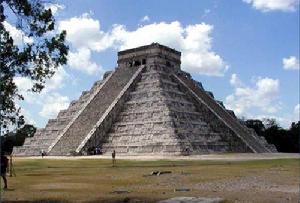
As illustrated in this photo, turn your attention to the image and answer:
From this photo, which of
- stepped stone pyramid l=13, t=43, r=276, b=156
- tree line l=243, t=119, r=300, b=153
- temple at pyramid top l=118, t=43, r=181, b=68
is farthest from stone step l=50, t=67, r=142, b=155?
tree line l=243, t=119, r=300, b=153

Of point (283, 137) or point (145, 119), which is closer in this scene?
point (145, 119)

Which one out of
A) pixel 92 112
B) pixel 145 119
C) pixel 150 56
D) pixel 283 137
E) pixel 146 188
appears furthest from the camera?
pixel 283 137

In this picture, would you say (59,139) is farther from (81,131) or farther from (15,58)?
(15,58)

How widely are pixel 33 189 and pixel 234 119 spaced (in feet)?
136

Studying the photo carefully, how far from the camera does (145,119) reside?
4831cm

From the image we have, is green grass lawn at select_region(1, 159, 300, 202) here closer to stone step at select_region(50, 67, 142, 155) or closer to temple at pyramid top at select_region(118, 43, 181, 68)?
stone step at select_region(50, 67, 142, 155)

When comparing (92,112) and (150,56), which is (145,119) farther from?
(150,56)

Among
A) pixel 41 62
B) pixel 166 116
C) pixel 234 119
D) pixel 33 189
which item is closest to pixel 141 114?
pixel 166 116

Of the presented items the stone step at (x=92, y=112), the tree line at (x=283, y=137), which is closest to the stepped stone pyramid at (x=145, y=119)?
the stone step at (x=92, y=112)

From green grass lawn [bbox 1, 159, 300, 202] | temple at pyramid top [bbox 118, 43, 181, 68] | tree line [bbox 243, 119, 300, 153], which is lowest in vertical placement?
green grass lawn [bbox 1, 159, 300, 202]

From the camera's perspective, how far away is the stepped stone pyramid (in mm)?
45719

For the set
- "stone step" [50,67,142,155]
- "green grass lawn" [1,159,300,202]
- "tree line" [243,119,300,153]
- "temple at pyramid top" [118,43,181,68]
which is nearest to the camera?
"green grass lawn" [1,159,300,202]

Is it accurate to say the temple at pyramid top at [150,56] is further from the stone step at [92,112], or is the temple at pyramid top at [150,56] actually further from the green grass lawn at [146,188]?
the green grass lawn at [146,188]

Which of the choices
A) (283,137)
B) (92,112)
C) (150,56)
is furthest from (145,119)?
(283,137)
